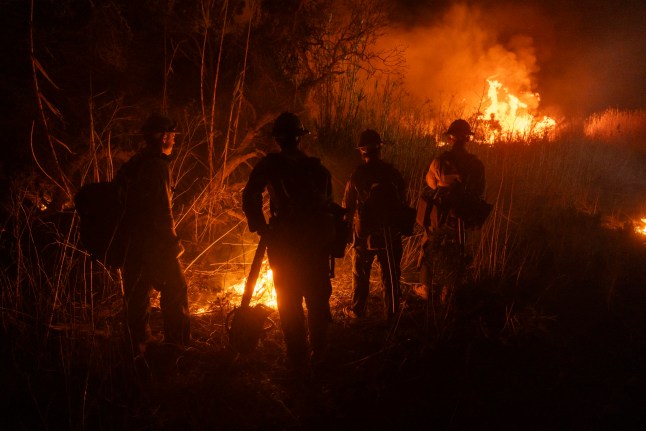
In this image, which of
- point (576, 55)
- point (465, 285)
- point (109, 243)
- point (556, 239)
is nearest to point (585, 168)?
point (556, 239)

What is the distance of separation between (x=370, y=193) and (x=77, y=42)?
418 centimetres

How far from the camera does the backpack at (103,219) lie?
3043 millimetres

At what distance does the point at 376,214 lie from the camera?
13.4 ft

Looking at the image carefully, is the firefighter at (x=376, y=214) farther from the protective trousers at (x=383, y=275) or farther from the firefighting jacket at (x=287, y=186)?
the firefighting jacket at (x=287, y=186)

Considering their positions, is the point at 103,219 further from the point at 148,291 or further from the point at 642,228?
the point at 642,228

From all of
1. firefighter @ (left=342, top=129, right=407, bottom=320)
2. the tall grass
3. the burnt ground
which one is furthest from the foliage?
the tall grass

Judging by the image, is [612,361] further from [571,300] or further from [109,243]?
[109,243]

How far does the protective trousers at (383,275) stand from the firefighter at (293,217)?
1059mm

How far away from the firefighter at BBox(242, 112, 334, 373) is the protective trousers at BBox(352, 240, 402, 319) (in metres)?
1.06

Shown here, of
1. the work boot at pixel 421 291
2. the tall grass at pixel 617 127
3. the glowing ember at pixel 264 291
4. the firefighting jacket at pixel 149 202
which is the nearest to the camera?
the firefighting jacket at pixel 149 202

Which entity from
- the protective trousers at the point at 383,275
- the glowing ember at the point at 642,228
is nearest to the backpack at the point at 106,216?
the protective trousers at the point at 383,275

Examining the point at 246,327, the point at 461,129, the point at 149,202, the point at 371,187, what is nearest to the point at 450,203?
the point at 461,129

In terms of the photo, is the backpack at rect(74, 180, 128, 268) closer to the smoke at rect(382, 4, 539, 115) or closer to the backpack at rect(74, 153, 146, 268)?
the backpack at rect(74, 153, 146, 268)

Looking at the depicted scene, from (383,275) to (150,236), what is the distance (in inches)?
94.9
